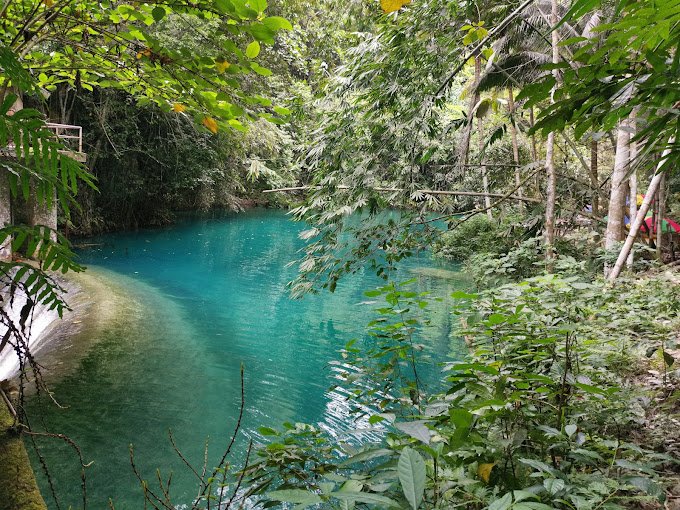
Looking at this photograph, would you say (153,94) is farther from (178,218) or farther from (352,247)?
(178,218)

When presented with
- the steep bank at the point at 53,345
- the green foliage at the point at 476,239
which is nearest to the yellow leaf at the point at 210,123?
the steep bank at the point at 53,345

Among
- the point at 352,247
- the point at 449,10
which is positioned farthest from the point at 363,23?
the point at 352,247

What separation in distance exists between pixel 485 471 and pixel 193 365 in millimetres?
4911

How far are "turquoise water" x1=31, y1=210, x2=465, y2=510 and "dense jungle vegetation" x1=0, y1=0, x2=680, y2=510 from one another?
15.5 inches

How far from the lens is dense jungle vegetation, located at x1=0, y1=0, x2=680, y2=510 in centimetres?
130

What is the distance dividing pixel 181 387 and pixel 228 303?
3.53m

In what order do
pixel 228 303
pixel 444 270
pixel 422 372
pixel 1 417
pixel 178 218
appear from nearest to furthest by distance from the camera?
pixel 1 417 → pixel 422 372 → pixel 228 303 → pixel 444 270 → pixel 178 218

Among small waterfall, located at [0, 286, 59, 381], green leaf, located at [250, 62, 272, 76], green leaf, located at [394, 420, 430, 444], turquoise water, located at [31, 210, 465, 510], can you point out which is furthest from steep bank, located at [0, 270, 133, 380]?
green leaf, located at [394, 420, 430, 444]

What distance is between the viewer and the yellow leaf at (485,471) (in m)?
1.51

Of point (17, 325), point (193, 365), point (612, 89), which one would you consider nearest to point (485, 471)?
point (612, 89)

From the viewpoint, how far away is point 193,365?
5.84 m

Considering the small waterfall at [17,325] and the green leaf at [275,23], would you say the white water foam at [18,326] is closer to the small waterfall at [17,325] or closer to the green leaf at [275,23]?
the small waterfall at [17,325]

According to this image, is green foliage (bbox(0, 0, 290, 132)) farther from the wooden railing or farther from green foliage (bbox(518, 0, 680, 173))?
the wooden railing

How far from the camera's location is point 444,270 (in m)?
11.5
